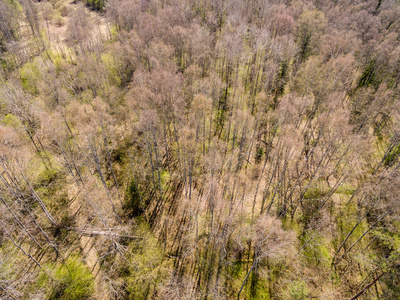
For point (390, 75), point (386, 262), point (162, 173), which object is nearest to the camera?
point (386, 262)

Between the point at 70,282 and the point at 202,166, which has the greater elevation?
the point at 202,166

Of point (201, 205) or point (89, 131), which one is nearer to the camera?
point (89, 131)

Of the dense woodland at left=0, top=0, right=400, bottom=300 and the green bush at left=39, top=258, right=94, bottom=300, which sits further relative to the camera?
the dense woodland at left=0, top=0, right=400, bottom=300

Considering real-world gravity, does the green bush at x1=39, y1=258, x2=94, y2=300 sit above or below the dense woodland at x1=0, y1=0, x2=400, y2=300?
below

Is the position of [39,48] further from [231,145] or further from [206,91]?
[231,145]

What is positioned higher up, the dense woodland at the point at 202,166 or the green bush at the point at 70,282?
the dense woodland at the point at 202,166

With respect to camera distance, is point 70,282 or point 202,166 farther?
point 202,166

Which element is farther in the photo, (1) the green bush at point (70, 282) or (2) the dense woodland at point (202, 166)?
(2) the dense woodland at point (202, 166)

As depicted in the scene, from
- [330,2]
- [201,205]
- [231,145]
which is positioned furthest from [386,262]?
[330,2]
